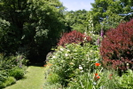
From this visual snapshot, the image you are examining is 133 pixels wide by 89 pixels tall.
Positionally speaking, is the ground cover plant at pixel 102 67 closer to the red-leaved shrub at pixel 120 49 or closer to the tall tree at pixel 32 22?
the red-leaved shrub at pixel 120 49

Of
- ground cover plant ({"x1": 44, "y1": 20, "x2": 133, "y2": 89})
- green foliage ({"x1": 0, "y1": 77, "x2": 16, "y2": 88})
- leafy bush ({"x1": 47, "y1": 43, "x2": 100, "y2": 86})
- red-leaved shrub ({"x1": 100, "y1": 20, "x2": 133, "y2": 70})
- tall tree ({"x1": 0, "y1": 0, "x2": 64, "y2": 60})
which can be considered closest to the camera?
ground cover plant ({"x1": 44, "y1": 20, "x2": 133, "y2": 89})

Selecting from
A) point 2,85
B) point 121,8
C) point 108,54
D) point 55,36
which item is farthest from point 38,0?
point 121,8

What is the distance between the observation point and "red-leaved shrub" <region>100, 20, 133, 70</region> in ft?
11.8

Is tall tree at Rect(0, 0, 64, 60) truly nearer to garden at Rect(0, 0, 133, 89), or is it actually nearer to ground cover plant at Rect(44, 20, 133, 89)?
→ garden at Rect(0, 0, 133, 89)

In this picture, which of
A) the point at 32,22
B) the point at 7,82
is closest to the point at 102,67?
the point at 7,82

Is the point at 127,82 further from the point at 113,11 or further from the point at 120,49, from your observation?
the point at 113,11

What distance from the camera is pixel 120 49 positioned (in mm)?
3699

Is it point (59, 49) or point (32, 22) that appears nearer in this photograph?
point (59, 49)

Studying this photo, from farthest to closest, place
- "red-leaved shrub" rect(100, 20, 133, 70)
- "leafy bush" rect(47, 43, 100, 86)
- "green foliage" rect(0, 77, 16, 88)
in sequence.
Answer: "green foliage" rect(0, 77, 16, 88)
"leafy bush" rect(47, 43, 100, 86)
"red-leaved shrub" rect(100, 20, 133, 70)

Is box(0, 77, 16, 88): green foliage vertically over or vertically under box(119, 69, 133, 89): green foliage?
under

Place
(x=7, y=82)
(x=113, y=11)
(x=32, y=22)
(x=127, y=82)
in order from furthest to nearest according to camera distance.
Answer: (x=113, y=11)
(x=32, y=22)
(x=7, y=82)
(x=127, y=82)

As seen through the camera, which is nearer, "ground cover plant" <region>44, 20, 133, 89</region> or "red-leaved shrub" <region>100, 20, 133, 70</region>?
"ground cover plant" <region>44, 20, 133, 89</region>

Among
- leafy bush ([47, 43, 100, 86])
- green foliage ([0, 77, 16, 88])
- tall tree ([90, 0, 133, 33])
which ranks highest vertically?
tall tree ([90, 0, 133, 33])

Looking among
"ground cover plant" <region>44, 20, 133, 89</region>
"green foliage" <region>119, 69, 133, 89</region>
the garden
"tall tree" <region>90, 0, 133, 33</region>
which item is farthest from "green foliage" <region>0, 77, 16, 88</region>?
"tall tree" <region>90, 0, 133, 33</region>
